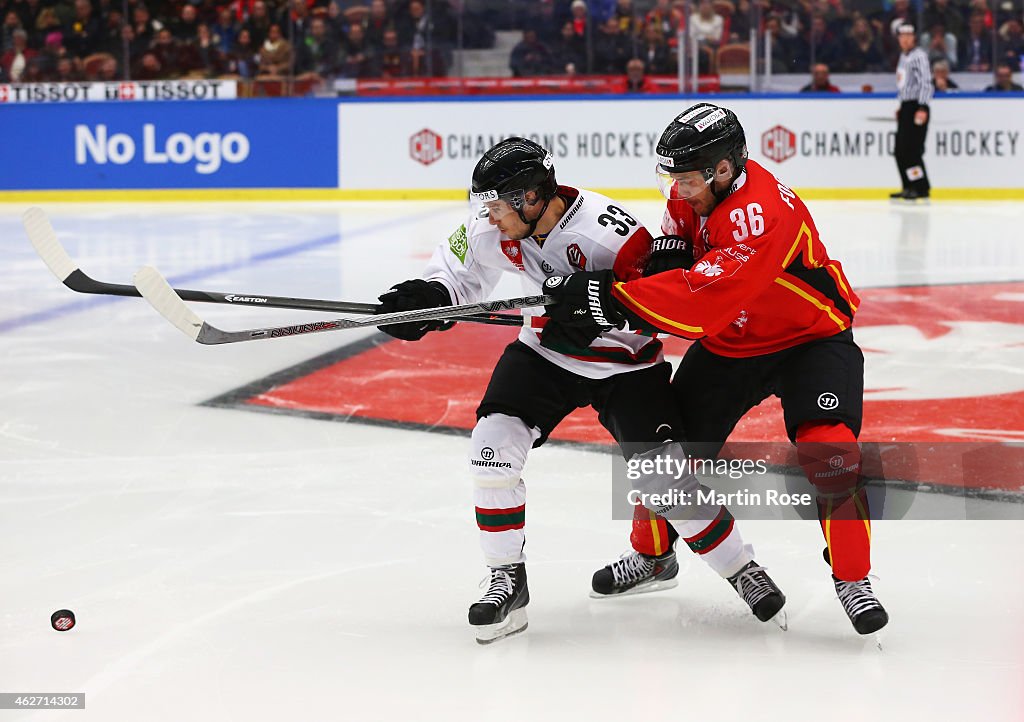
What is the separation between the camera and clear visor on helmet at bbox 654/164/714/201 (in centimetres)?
258

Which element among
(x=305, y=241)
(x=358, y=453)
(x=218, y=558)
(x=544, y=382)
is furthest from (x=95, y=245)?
(x=544, y=382)

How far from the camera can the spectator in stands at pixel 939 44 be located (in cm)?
1152

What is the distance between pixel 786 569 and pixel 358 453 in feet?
4.76

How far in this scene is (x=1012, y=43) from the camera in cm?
1145

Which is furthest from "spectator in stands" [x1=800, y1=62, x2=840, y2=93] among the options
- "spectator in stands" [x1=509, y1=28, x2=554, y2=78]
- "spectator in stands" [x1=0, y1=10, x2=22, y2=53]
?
"spectator in stands" [x1=0, y1=10, x2=22, y2=53]

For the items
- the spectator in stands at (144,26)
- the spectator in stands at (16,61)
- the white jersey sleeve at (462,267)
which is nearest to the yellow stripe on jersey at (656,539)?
the white jersey sleeve at (462,267)

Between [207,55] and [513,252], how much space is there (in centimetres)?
1078

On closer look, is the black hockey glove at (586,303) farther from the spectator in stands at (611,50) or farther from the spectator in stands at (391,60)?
the spectator in stands at (391,60)

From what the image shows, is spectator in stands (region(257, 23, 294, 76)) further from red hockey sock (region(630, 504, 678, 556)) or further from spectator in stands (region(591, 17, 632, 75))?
red hockey sock (region(630, 504, 678, 556))

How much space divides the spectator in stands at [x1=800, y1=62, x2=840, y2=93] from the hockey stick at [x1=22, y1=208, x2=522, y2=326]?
9.01m

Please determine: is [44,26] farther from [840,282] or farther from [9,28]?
[840,282]

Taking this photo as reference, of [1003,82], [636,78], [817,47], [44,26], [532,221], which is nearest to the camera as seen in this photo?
[532,221]

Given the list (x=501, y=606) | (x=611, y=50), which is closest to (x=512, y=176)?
(x=501, y=606)

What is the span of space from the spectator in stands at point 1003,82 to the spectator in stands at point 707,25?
2343 millimetres
